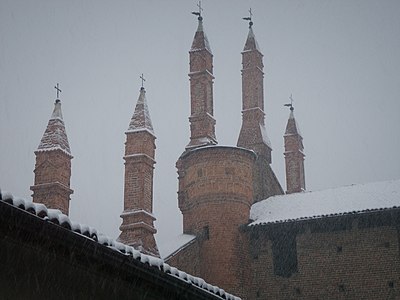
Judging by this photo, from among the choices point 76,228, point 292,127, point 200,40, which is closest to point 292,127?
point 292,127

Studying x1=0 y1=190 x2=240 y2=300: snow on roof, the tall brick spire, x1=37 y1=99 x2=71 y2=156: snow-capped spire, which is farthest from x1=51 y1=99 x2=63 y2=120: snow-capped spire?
x1=0 y1=190 x2=240 y2=300: snow on roof

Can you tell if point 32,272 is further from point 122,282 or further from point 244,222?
point 244,222

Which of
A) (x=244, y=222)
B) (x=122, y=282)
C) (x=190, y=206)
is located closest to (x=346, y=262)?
(x=244, y=222)

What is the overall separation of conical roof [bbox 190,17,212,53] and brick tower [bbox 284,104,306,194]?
319 inches

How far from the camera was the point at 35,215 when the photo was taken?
7824mm

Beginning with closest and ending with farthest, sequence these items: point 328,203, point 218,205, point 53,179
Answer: point 53,179 → point 328,203 → point 218,205

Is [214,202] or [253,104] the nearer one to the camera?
[214,202]

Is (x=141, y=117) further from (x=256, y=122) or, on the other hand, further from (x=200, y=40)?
(x=256, y=122)

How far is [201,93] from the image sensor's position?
3172cm

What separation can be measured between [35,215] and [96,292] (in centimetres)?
193

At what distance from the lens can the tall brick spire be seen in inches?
1217

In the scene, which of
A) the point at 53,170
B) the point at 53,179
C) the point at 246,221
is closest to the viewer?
the point at 53,179

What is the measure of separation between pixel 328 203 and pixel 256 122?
751 centimetres

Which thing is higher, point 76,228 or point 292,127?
point 292,127
